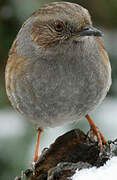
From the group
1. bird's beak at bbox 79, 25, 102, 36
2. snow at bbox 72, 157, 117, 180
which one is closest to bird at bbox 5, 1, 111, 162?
bird's beak at bbox 79, 25, 102, 36

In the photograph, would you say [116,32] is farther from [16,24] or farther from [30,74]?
[30,74]

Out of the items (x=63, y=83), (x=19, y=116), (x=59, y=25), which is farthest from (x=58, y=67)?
(x=19, y=116)

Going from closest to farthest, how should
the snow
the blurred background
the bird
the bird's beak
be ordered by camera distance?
1. the snow
2. the bird's beak
3. the bird
4. the blurred background

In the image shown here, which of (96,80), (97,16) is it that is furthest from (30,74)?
(97,16)

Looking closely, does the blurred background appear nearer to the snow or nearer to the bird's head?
the bird's head

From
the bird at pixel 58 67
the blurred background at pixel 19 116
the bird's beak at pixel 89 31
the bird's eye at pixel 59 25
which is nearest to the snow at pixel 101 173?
the bird at pixel 58 67

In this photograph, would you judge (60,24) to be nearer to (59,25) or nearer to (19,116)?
(59,25)

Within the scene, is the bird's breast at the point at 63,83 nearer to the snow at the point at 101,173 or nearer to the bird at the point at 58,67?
the bird at the point at 58,67
